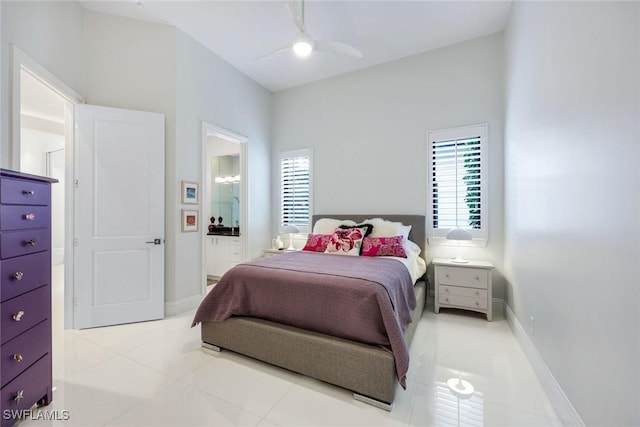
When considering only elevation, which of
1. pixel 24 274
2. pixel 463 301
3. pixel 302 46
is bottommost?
pixel 463 301

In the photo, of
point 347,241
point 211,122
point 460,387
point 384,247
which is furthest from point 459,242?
point 211,122

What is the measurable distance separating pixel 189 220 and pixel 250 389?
7.36ft

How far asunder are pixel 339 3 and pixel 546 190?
2.67 metres

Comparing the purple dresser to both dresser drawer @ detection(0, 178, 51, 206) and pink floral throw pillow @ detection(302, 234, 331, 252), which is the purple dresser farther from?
pink floral throw pillow @ detection(302, 234, 331, 252)

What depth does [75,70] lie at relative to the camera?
2.86m

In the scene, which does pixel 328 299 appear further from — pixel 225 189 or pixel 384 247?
pixel 225 189

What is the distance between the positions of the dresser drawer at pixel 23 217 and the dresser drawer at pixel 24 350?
0.61 meters

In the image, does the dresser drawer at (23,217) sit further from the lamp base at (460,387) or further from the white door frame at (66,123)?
the lamp base at (460,387)

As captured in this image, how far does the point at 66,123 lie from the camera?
2.88 meters

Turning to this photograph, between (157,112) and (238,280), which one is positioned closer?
(238,280)

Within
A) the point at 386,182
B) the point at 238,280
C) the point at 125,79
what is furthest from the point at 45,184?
the point at 386,182

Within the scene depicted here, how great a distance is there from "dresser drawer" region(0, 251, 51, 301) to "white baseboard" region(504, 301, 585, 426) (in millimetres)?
3083

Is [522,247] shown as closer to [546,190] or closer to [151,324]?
[546,190]

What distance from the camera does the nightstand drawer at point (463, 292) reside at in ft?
10.1
